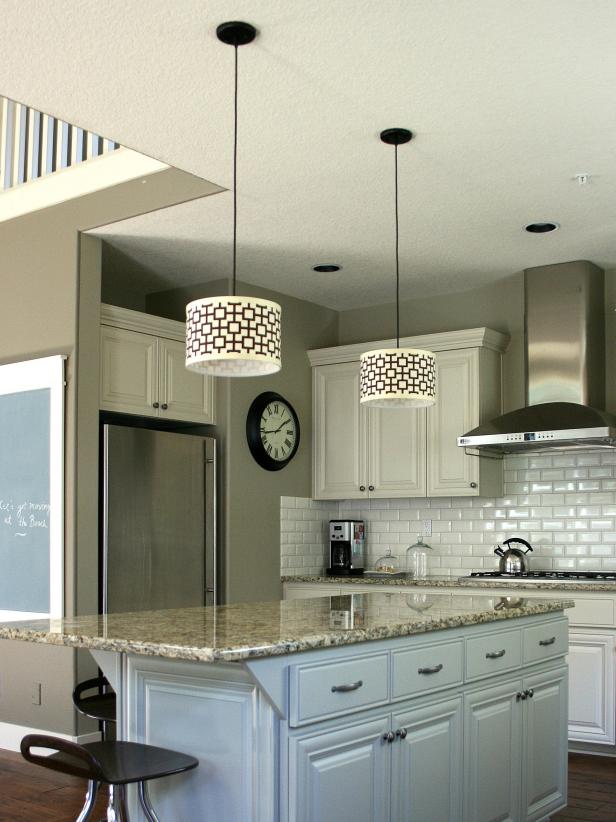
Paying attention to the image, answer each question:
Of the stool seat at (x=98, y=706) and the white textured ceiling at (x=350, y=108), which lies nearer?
the white textured ceiling at (x=350, y=108)

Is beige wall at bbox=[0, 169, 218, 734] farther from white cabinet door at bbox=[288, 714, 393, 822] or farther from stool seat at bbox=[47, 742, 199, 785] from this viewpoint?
white cabinet door at bbox=[288, 714, 393, 822]

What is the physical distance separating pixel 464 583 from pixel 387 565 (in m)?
0.94

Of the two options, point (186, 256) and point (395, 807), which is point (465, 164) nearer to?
point (186, 256)

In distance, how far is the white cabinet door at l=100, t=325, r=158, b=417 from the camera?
529 centimetres

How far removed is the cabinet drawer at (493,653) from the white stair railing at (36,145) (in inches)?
123

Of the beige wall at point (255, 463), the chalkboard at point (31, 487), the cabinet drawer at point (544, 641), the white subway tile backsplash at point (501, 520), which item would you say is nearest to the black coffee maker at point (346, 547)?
the white subway tile backsplash at point (501, 520)

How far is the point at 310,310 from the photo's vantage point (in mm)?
6754

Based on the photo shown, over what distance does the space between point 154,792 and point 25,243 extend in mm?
3478

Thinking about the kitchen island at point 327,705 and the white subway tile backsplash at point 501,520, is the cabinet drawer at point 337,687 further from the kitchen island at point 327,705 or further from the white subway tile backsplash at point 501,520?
the white subway tile backsplash at point 501,520

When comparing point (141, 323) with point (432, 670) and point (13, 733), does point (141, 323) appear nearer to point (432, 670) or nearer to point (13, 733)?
point (13, 733)

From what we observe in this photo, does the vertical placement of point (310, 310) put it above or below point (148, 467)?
above

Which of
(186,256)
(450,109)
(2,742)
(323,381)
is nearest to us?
(450,109)

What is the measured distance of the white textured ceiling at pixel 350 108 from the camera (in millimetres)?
3027

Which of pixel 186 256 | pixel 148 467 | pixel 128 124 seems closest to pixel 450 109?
pixel 128 124
